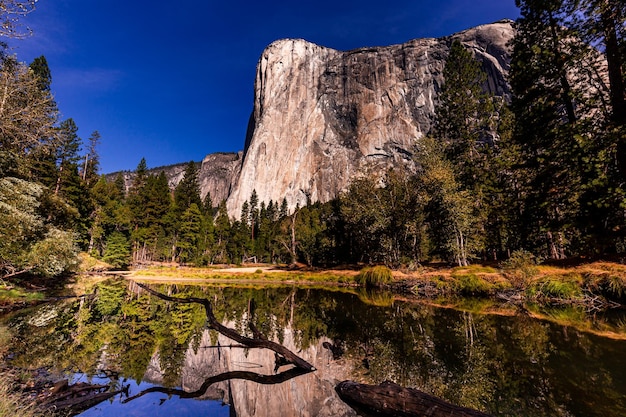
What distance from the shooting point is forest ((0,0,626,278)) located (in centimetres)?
1309

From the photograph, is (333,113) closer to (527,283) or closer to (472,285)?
(472,285)

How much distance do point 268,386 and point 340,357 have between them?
7.51 ft

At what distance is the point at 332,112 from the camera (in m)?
120

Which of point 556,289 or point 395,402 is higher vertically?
point 556,289

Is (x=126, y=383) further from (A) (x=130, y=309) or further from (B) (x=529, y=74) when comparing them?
(B) (x=529, y=74)

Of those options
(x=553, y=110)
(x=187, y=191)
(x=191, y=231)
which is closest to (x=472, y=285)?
(x=553, y=110)

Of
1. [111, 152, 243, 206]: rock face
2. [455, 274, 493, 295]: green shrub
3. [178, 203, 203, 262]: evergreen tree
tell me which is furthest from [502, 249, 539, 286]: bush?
[111, 152, 243, 206]: rock face

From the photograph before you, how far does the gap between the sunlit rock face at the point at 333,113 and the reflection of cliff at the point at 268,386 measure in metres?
103

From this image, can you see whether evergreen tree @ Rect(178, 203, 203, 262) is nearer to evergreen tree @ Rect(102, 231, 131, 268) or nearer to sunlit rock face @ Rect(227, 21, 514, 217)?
evergreen tree @ Rect(102, 231, 131, 268)

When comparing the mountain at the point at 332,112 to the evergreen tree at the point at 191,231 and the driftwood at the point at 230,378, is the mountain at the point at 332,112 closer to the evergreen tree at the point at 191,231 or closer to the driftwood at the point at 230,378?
the evergreen tree at the point at 191,231

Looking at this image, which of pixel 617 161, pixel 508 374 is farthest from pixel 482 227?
pixel 508 374

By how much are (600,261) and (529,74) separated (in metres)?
11.0

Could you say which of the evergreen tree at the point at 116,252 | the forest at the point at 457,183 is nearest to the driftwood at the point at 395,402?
the forest at the point at 457,183

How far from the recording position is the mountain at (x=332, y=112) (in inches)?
4417
